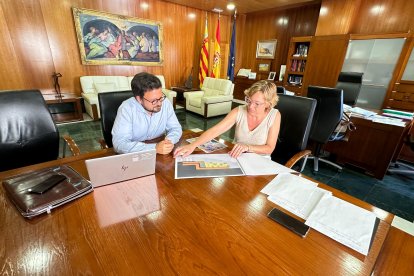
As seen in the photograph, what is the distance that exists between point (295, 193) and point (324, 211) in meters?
0.13

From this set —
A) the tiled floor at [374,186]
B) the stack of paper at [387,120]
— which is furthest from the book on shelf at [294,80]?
the tiled floor at [374,186]

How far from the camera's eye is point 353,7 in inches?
147

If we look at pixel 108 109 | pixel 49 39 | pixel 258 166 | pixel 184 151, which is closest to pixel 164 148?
pixel 184 151

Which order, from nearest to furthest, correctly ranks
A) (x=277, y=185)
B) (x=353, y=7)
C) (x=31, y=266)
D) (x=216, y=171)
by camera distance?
(x=31, y=266), (x=277, y=185), (x=216, y=171), (x=353, y=7)

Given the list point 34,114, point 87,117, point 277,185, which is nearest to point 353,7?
point 277,185

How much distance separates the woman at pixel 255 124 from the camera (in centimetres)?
130

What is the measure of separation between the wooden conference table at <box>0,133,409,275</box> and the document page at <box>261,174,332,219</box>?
63mm

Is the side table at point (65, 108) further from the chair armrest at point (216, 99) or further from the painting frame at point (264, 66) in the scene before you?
the painting frame at point (264, 66)

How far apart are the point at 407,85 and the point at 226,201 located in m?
4.25

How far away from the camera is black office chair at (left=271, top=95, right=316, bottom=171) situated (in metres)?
1.45

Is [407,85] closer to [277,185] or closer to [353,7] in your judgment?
[353,7]

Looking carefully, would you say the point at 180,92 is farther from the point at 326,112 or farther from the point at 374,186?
the point at 374,186

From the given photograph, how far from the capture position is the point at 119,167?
0.86m

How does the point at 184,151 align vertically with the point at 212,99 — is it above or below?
above
